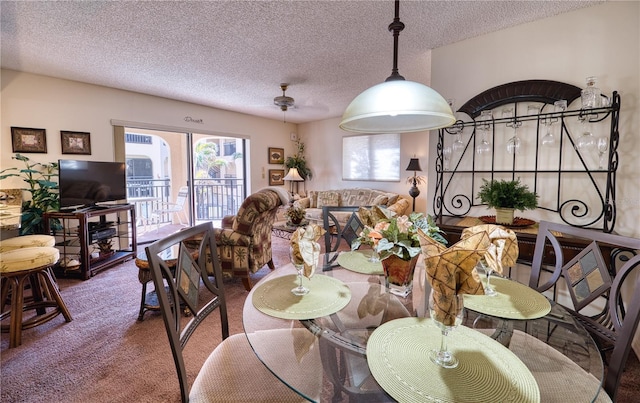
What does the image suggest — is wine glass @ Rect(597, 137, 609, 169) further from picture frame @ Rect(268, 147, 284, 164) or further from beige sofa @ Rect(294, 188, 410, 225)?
picture frame @ Rect(268, 147, 284, 164)

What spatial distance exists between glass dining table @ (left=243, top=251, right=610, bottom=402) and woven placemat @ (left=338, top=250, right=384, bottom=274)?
0.26 m

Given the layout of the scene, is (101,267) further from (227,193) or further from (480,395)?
(480,395)

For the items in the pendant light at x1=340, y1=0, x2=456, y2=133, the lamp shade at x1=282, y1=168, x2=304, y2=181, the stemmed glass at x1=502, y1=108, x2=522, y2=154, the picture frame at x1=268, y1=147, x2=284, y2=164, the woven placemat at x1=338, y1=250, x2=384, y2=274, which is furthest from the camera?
the picture frame at x1=268, y1=147, x2=284, y2=164

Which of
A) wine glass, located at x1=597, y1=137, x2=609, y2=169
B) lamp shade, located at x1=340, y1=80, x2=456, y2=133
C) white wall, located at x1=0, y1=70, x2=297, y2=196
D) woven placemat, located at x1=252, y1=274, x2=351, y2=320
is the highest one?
white wall, located at x1=0, y1=70, x2=297, y2=196

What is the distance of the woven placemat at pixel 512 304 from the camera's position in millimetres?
1069

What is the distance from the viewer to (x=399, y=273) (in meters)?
1.22

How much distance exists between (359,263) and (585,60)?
2.14 metres

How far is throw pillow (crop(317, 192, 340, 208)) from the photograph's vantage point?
5613mm

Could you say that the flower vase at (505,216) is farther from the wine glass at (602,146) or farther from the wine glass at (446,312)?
the wine glass at (446,312)

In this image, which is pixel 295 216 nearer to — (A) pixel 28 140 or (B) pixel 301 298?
(B) pixel 301 298


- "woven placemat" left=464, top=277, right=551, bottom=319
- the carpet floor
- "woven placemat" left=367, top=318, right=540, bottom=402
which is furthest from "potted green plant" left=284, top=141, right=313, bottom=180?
"woven placemat" left=367, top=318, right=540, bottom=402

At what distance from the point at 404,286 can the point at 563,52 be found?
2.20 meters

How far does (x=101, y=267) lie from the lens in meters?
3.40

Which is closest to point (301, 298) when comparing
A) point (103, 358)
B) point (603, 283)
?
point (603, 283)
